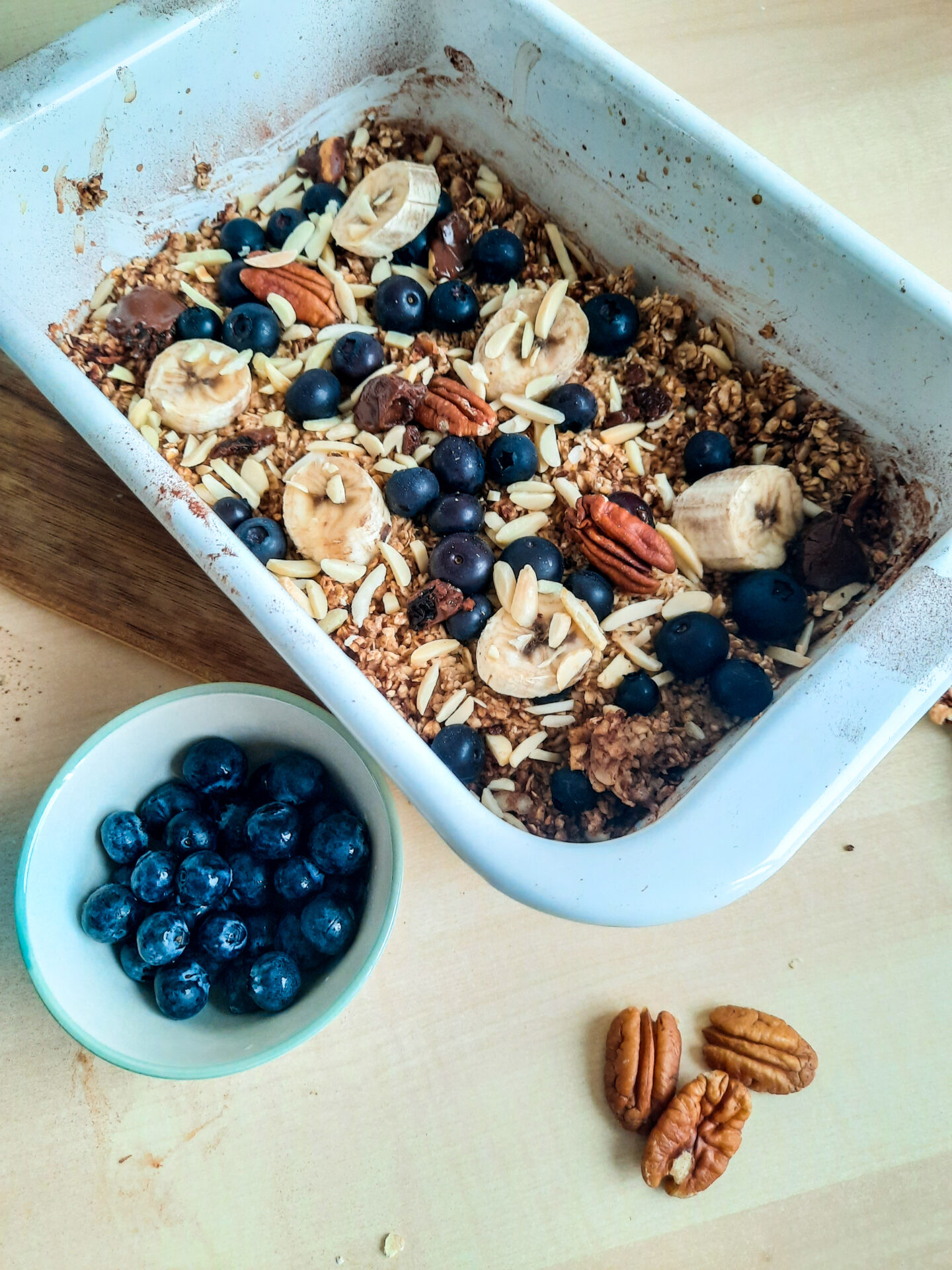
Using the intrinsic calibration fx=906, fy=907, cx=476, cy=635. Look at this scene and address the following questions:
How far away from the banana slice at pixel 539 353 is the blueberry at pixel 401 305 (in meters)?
0.07

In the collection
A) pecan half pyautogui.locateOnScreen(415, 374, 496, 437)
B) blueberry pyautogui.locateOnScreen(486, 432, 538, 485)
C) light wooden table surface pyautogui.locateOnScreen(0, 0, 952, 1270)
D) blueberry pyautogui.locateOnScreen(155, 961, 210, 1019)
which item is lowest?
light wooden table surface pyautogui.locateOnScreen(0, 0, 952, 1270)

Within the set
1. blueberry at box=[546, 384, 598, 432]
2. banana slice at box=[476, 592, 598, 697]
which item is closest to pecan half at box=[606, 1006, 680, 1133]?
banana slice at box=[476, 592, 598, 697]

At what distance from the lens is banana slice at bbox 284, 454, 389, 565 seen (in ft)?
2.51

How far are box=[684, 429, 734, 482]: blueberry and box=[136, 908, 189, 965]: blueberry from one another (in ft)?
1.91

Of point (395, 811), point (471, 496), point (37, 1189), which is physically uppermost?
point (471, 496)

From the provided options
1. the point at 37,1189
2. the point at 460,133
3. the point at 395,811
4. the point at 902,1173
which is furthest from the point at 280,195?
the point at 902,1173

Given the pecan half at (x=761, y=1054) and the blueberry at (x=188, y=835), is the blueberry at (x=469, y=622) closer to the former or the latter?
the blueberry at (x=188, y=835)

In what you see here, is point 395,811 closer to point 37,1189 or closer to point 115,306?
point 37,1189

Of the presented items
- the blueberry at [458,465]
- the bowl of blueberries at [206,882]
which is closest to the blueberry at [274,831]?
the bowl of blueberries at [206,882]

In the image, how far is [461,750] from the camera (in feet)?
2.38

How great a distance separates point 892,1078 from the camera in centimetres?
79

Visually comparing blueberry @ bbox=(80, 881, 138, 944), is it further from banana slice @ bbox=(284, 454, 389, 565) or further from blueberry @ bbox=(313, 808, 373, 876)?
banana slice @ bbox=(284, 454, 389, 565)

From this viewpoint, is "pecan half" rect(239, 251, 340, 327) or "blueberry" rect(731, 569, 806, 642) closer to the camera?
"blueberry" rect(731, 569, 806, 642)

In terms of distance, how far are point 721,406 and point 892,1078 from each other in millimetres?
613
